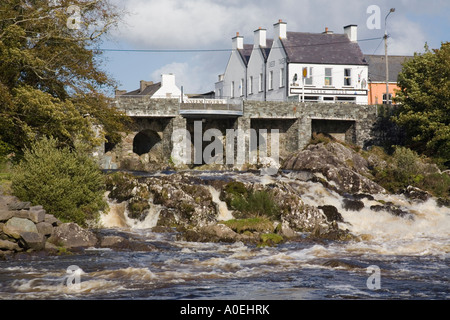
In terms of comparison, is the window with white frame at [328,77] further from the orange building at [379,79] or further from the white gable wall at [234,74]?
the white gable wall at [234,74]

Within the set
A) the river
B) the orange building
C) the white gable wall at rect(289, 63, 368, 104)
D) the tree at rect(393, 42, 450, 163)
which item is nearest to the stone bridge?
the tree at rect(393, 42, 450, 163)

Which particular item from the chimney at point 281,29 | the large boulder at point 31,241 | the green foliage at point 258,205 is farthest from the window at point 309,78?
the large boulder at point 31,241

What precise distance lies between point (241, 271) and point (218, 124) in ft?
102

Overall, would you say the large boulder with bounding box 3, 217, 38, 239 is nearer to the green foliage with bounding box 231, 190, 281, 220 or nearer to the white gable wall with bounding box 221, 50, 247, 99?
the green foliage with bounding box 231, 190, 281, 220

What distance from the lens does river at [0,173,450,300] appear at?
1491 centimetres

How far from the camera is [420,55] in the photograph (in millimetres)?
46906

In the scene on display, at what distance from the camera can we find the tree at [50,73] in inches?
1115

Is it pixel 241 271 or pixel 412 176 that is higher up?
pixel 412 176

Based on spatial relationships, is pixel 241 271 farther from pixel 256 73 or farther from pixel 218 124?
pixel 256 73

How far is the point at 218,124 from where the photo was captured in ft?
159

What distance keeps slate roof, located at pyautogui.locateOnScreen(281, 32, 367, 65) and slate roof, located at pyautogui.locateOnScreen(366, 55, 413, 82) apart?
228 inches

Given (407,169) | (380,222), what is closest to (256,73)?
(407,169)
